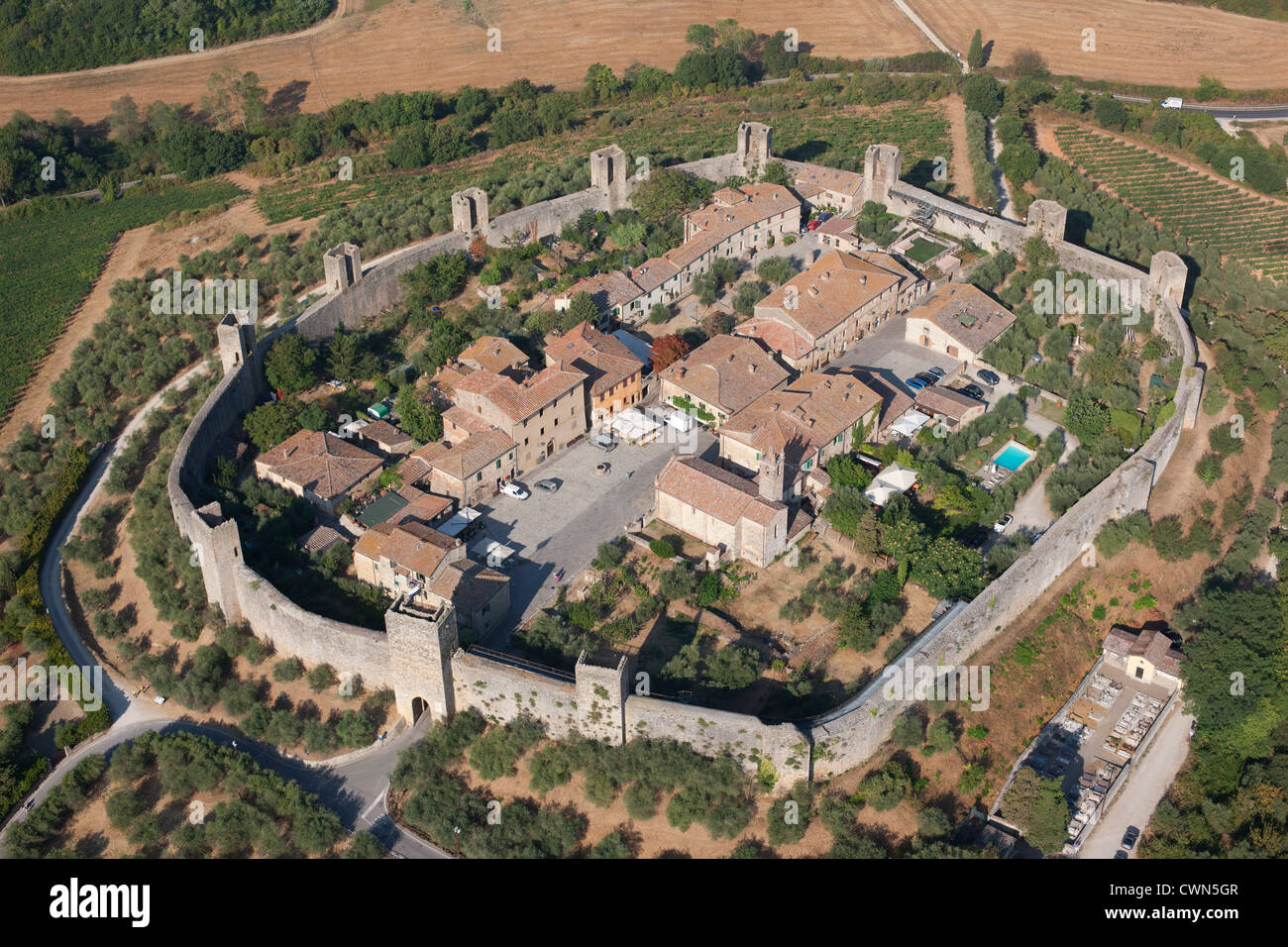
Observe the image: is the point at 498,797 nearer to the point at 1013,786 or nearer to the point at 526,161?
the point at 1013,786

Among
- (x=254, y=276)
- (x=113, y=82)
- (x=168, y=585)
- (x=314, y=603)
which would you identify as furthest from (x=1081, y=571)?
(x=113, y=82)

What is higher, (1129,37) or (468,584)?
(1129,37)

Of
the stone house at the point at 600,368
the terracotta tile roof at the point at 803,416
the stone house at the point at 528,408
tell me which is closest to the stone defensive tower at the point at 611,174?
the stone house at the point at 600,368

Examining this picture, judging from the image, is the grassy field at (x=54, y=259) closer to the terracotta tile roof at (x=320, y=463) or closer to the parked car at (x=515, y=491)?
the terracotta tile roof at (x=320, y=463)

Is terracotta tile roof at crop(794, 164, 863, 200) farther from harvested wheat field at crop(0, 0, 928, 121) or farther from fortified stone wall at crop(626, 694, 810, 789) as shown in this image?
fortified stone wall at crop(626, 694, 810, 789)

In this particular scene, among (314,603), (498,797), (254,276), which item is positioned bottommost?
(498,797)

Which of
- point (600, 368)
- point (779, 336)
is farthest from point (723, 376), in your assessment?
point (600, 368)

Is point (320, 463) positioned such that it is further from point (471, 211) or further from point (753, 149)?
point (753, 149)
